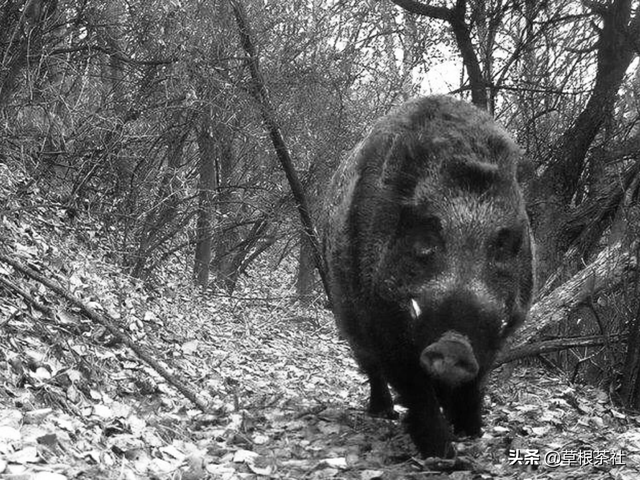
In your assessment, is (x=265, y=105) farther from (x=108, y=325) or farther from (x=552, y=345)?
(x=552, y=345)

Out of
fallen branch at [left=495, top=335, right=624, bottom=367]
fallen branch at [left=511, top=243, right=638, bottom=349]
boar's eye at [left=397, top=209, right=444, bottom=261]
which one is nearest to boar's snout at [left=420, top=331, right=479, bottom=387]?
boar's eye at [left=397, top=209, right=444, bottom=261]

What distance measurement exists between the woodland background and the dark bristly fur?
2.83ft

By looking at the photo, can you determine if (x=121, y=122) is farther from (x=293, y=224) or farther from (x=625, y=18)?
(x=625, y=18)

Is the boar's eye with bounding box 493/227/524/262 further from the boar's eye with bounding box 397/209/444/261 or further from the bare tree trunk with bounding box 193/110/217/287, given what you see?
the bare tree trunk with bounding box 193/110/217/287

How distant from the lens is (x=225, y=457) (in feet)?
14.9

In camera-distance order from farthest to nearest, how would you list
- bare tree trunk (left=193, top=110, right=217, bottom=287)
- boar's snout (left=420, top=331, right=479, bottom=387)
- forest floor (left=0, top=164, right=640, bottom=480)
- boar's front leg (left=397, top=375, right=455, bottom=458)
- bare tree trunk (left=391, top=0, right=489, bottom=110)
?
bare tree trunk (left=193, top=110, right=217, bottom=287), bare tree trunk (left=391, top=0, right=489, bottom=110), boar's front leg (left=397, top=375, right=455, bottom=458), forest floor (left=0, top=164, right=640, bottom=480), boar's snout (left=420, top=331, right=479, bottom=387)

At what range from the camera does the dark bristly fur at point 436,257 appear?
149 inches

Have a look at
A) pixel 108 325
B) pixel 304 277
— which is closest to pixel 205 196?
pixel 304 277

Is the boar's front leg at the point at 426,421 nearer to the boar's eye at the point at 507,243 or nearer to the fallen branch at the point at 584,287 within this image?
the boar's eye at the point at 507,243

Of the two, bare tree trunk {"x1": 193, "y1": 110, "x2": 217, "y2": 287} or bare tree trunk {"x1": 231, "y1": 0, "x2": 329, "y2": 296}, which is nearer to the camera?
bare tree trunk {"x1": 231, "y1": 0, "x2": 329, "y2": 296}

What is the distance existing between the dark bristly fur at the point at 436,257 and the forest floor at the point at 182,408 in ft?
1.72

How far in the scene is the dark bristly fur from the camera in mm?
3785

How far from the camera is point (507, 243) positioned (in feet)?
14.2

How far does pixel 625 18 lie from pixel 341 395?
18.2 ft
